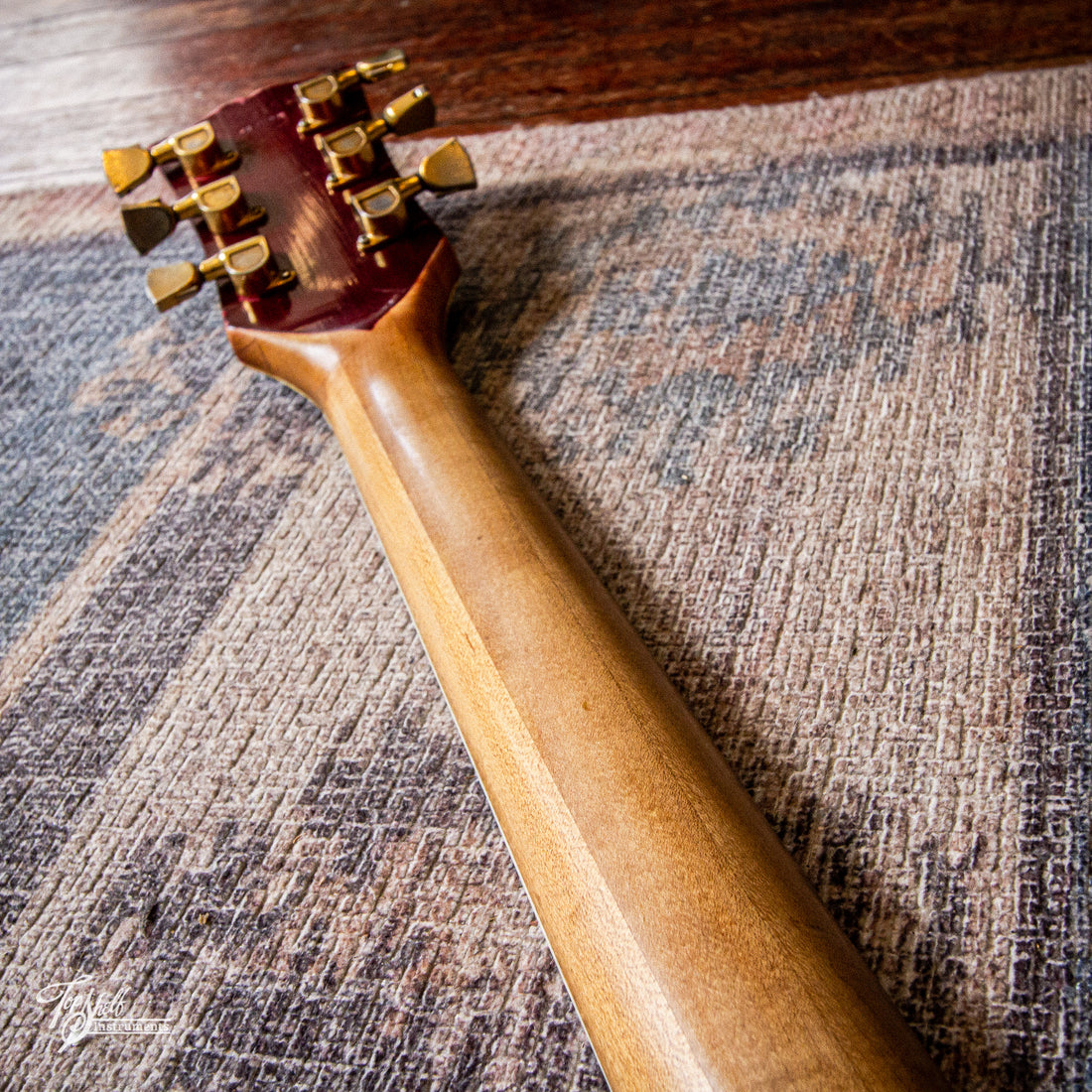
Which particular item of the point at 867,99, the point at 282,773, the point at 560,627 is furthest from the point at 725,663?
the point at 867,99

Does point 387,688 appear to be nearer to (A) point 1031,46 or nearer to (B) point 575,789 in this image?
(B) point 575,789

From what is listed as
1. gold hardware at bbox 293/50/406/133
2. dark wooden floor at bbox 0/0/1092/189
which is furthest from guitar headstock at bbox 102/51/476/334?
dark wooden floor at bbox 0/0/1092/189

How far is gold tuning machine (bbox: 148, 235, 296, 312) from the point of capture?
1.65ft

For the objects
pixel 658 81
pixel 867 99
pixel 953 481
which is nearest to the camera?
pixel 953 481

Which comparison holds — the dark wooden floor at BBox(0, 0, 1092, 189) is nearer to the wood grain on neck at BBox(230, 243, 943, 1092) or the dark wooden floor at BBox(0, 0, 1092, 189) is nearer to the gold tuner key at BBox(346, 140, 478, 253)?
the gold tuner key at BBox(346, 140, 478, 253)

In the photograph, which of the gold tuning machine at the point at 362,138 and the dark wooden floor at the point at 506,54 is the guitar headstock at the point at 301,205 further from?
the dark wooden floor at the point at 506,54

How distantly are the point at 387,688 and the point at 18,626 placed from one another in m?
0.19

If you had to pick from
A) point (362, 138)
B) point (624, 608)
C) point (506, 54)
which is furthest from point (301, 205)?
point (506, 54)

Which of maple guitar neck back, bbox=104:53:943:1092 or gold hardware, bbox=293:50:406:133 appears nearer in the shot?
maple guitar neck back, bbox=104:53:943:1092

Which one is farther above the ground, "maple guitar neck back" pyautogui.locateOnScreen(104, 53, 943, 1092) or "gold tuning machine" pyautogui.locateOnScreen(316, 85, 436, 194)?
"gold tuning machine" pyautogui.locateOnScreen(316, 85, 436, 194)

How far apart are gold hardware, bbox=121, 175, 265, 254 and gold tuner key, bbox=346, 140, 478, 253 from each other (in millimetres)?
58

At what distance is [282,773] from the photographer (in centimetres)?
38

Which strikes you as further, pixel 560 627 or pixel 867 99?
pixel 867 99

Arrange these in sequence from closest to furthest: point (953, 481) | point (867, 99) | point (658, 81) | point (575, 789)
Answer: point (575, 789) < point (953, 481) < point (867, 99) < point (658, 81)
